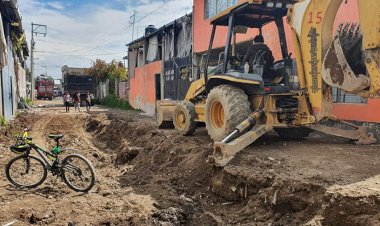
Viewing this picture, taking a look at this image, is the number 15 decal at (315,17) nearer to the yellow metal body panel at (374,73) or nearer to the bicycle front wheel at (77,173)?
the yellow metal body panel at (374,73)

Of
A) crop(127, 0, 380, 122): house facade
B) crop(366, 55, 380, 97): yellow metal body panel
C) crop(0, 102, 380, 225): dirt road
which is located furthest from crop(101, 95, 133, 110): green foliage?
crop(366, 55, 380, 97): yellow metal body panel

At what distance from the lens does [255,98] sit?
682 centimetres

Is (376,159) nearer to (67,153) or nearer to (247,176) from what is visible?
(247,176)

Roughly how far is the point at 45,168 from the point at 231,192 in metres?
3.35

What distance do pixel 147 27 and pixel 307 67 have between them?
774 inches

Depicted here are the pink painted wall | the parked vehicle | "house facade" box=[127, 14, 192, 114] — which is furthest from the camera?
the parked vehicle

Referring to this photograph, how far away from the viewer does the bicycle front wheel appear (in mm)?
6125

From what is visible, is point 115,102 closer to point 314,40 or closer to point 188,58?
point 188,58

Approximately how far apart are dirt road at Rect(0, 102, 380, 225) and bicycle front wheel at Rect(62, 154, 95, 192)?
0.48 ft

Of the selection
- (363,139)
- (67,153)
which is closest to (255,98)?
(363,139)

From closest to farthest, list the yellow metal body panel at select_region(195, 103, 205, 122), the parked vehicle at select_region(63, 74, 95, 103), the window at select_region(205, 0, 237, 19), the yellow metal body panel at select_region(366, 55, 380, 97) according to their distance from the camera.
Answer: the yellow metal body panel at select_region(366, 55, 380, 97), the yellow metal body panel at select_region(195, 103, 205, 122), the window at select_region(205, 0, 237, 19), the parked vehicle at select_region(63, 74, 95, 103)

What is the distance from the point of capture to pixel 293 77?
6.80m

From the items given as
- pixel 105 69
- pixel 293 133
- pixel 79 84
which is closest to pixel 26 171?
pixel 293 133

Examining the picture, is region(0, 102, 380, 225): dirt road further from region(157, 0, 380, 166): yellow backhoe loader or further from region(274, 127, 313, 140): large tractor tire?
region(157, 0, 380, 166): yellow backhoe loader
